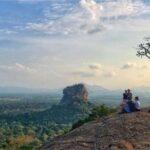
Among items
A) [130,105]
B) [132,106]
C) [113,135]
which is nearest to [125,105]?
[130,105]

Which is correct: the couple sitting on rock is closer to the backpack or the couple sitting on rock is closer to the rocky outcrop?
the backpack

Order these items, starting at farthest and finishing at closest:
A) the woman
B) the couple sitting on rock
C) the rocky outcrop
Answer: the woman → the couple sitting on rock → the rocky outcrop

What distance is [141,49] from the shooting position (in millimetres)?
45094

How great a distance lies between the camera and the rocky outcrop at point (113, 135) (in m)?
23.6

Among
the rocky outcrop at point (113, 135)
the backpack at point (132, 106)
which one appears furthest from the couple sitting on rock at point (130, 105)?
the rocky outcrop at point (113, 135)

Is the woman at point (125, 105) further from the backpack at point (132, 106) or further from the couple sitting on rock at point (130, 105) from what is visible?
the backpack at point (132, 106)

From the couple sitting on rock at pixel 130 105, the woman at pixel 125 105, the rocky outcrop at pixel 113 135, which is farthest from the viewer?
the woman at pixel 125 105

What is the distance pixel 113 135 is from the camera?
2542cm

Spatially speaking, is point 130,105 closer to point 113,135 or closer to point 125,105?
point 125,105

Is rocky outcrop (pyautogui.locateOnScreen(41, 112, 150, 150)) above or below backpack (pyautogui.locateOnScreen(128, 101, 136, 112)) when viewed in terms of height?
below

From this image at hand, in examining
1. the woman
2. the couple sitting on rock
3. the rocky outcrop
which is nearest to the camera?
the rocky outcrop

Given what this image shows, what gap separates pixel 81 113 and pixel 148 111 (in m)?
168

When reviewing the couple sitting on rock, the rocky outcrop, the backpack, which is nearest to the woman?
the couple sitting on rock

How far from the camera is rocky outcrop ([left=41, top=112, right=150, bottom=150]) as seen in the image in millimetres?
23578
